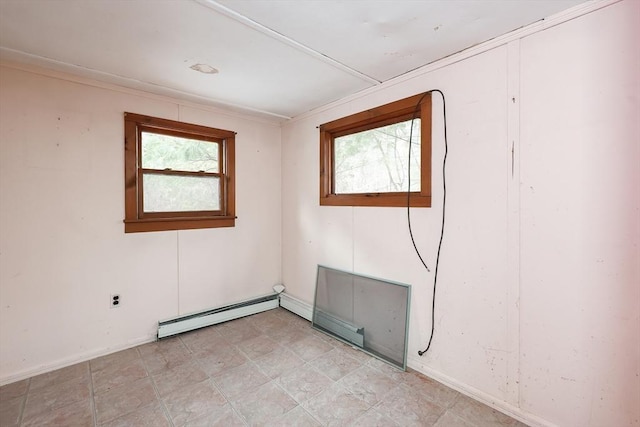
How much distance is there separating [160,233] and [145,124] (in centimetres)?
108

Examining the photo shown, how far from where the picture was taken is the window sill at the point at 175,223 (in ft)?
8.73

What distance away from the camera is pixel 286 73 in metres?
2.33

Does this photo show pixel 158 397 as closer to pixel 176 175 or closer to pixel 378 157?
pixel 176 175

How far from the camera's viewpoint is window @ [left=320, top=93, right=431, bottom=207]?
2256 millimetres

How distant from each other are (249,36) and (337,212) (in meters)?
1.78

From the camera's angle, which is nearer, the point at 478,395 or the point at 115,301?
the point at 478,395

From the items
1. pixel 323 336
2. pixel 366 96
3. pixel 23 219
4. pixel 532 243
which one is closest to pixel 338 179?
pixel 366 96

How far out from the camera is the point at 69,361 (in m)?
2.36

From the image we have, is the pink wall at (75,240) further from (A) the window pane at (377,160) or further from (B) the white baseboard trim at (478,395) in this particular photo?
(B) the white baseboard trim at (478,395)

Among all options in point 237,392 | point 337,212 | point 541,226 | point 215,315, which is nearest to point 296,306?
point 215,315

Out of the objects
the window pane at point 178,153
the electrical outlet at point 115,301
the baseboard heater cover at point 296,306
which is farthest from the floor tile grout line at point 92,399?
the baseboard heater cover at point 296,306

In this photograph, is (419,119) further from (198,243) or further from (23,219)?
(23,219)

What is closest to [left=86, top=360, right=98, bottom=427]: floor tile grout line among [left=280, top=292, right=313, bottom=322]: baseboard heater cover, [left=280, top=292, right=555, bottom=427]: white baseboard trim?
[left=280, top=292, right=313, bottom=322]: baseboard heater cover

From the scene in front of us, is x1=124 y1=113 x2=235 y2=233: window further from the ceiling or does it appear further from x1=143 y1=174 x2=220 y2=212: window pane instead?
the ceiling
